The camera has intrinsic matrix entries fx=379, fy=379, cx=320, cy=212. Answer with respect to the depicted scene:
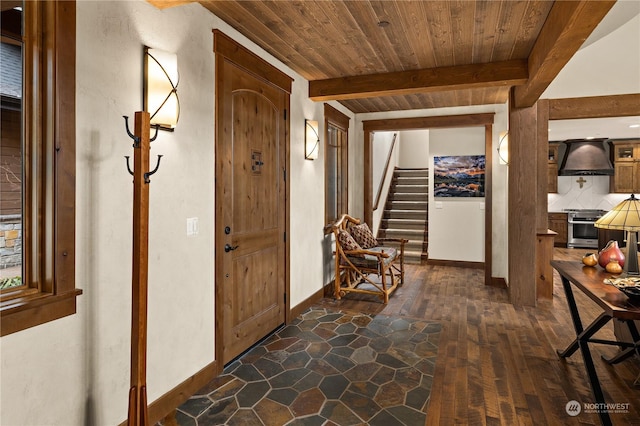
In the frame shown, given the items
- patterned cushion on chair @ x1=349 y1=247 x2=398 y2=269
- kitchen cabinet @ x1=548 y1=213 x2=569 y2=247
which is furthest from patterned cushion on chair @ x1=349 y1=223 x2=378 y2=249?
kitchen cabinet @ x1=548 y1=213 x2=569 y2=247

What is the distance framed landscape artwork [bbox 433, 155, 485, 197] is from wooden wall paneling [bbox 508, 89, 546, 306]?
7.44ft

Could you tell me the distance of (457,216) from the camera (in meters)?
6.91

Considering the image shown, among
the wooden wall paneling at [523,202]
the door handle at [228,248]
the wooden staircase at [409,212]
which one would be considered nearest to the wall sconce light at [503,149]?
the wooden wall paneling at [523,202]

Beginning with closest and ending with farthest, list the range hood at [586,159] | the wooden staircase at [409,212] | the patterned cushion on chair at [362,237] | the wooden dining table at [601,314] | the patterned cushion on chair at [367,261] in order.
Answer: the wooden dining table at [601,314] → the patterned cushion on chair at [367,261] → the patterned cushion on chair at [362,237] → the wooden staircase at [409,212] → the range hood at [586,159]

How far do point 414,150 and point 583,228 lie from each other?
452 cm

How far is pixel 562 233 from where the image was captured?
30.6ft

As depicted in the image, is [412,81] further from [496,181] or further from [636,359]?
[636,359]

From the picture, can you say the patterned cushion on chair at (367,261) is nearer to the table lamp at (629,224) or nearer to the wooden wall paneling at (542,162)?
the wooden wall paneling at (542,162)

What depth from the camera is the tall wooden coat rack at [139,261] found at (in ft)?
5.53

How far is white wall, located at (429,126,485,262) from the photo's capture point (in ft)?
22.2

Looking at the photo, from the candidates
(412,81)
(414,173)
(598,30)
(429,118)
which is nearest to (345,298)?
(412,81)

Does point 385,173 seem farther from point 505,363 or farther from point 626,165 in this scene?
point 505,363

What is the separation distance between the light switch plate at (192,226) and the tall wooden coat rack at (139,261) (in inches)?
30.4

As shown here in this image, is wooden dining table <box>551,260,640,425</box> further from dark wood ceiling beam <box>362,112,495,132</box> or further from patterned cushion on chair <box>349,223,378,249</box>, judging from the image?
dark wood ceiling beam <box>362,112,495,132</box>
